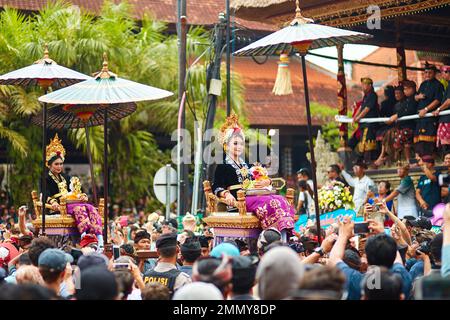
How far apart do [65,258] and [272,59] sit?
23.7 meters

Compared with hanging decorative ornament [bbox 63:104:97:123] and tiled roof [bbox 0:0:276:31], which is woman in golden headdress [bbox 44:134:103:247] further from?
tiled roof [bbox 0:0:276:31]

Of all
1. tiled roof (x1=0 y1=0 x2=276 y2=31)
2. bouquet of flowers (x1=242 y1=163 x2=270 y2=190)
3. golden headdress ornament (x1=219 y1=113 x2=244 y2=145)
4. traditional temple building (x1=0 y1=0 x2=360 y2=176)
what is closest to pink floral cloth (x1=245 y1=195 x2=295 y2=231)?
bouquet of flowers (x1=242 y1=163 x2=270 y2=190)

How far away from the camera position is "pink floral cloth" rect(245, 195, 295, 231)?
9.48 metres

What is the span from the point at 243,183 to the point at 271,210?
0.55 m

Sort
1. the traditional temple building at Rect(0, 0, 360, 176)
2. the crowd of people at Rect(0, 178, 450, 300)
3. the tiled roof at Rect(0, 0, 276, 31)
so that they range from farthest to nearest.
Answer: the traditional temple building at Rect(0, 0, 360, 176) < the tiled roof at Rect(0, 0, 276, 31) < the crowd of people at Rect(0, 178, 450, 300)

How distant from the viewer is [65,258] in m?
6.41

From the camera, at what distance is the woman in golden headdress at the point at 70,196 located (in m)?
11.6

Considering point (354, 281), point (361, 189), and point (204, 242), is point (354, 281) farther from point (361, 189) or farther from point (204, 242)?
point (361, 189)

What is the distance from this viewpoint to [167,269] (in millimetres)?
7531

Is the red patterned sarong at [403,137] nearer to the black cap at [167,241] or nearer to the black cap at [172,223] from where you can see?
the black cap at [172,223]

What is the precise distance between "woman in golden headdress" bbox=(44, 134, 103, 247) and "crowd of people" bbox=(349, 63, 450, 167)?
20.4ft

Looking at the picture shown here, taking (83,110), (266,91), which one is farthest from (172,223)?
(266,91)

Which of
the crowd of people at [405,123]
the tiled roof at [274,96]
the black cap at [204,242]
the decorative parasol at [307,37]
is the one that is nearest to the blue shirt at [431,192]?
the crowd of people at [405,123]

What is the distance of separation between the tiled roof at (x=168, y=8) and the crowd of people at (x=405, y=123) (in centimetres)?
866
